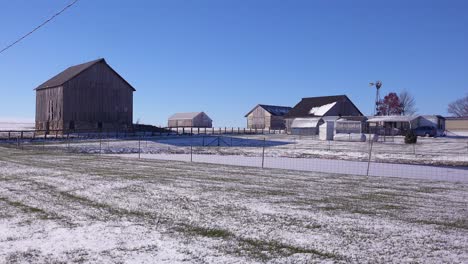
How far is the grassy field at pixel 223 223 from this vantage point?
5.17 m

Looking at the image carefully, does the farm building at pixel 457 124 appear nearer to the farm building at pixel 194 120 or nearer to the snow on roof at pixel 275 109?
the snow on roof at pixel 275 109

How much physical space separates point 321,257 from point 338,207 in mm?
3436

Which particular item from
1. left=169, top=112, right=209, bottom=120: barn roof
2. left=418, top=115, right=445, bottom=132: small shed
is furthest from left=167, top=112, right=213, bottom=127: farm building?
left=418, top=115, right=445, bottom=132: small shed

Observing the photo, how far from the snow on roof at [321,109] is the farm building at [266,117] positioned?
589 inches

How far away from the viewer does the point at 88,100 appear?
5434cm

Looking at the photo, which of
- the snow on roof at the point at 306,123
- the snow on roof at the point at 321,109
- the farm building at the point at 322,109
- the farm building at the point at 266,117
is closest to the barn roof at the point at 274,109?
the farm building at the point at 266,117

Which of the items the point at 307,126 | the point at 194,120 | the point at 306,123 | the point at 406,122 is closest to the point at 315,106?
the point at 306,123

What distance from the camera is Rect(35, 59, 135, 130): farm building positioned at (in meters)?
53.2

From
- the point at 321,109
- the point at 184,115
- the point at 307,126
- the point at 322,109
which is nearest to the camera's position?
the point at 307,126

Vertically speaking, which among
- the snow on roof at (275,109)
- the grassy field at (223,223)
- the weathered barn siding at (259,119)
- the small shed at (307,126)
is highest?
the snow on roof at (275,109)

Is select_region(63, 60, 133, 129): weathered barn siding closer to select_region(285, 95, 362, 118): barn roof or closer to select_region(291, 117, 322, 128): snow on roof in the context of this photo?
select_region(291, 117, 322, 128): snow on roof

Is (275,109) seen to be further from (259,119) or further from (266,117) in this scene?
(259,119)

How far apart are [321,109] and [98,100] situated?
4247cm

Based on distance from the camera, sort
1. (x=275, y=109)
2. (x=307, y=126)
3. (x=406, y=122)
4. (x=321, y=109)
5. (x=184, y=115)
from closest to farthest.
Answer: (x=406, y=122) → (x=307, y=126) → (x=321, y=109) → (x=275, y=109) → (x=184, y=115)
